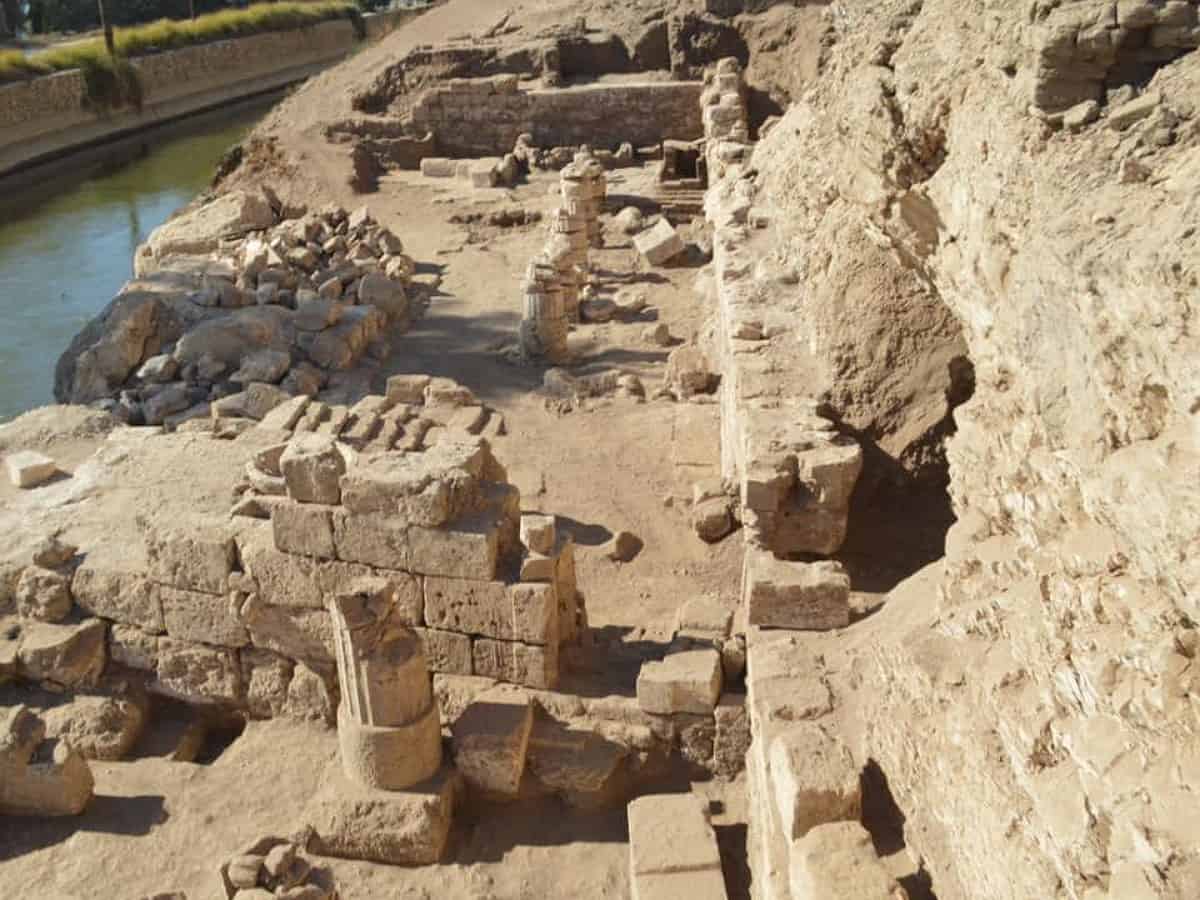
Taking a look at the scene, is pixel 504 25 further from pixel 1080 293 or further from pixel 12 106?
pixel 1080 293

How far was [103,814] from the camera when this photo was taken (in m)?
6.29

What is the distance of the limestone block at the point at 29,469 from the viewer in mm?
8461

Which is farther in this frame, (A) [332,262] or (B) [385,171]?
(B) [385,171]

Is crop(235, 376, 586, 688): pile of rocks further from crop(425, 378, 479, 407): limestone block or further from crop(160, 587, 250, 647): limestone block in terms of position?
crop(425, 378, 479, 407): limestone block

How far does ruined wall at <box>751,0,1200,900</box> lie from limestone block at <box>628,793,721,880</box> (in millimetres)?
986

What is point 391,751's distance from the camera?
597 cm

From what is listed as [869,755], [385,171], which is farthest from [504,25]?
[869,755]

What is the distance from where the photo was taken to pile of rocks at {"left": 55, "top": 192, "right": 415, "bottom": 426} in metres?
11.2

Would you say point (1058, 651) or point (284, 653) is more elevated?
point (1058, 651)

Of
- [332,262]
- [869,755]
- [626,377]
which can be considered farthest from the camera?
[332,262]

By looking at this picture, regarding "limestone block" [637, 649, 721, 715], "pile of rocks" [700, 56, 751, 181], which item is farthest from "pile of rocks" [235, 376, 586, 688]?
"pile of rocks" [700, 56, 751, 181]

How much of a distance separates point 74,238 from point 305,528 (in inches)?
704

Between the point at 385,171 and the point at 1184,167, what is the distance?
18063 millimetres

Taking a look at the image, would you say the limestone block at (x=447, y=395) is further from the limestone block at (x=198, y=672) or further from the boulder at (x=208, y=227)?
the boulder at (x=208, y=227)
